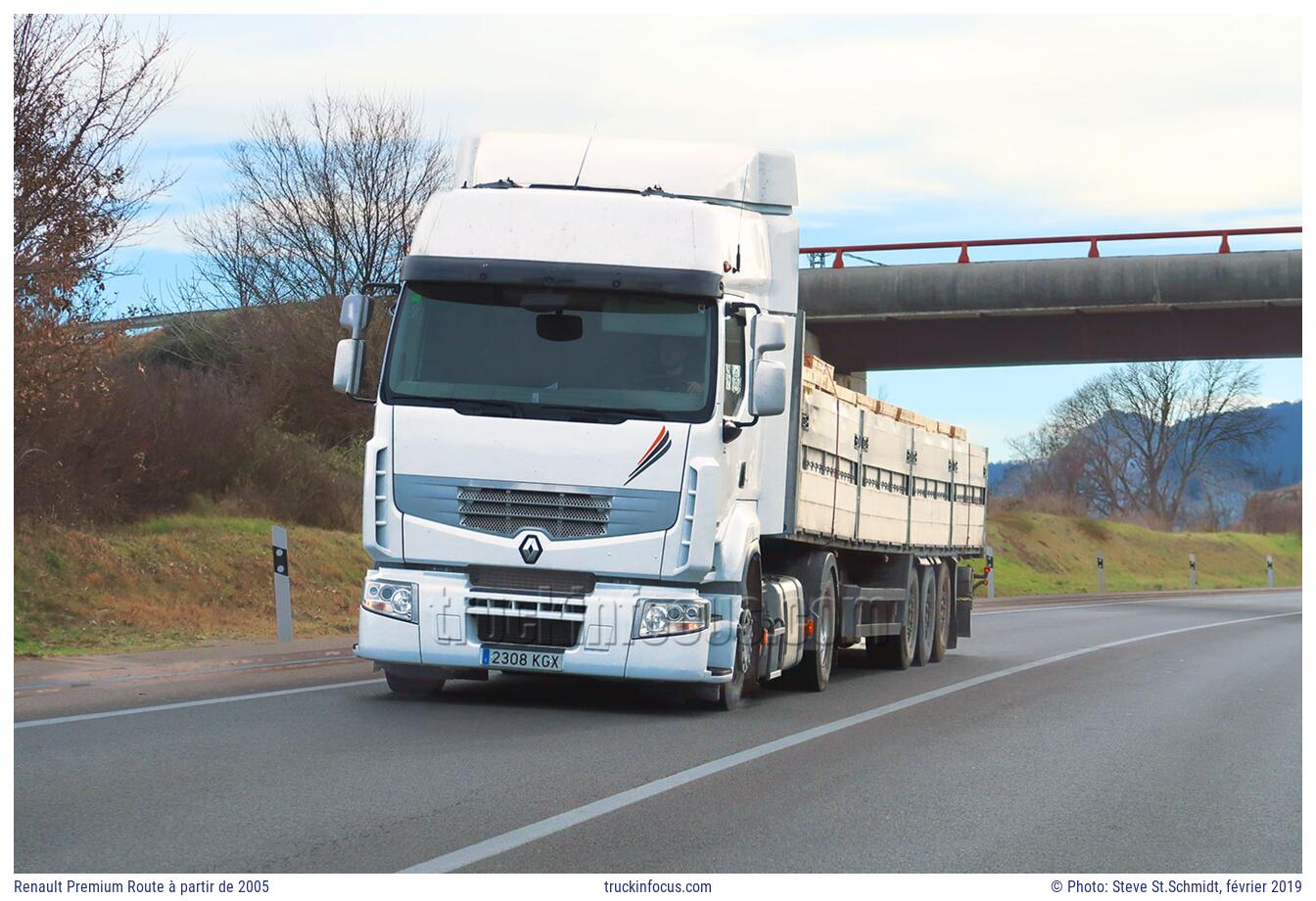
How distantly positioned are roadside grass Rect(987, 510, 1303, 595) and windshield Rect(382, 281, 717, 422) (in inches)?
1504

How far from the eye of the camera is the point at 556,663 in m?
11.7

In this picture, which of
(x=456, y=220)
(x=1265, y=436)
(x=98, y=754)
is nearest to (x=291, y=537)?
(x=456, y=220)

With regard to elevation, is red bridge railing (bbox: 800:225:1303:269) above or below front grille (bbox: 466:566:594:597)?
above

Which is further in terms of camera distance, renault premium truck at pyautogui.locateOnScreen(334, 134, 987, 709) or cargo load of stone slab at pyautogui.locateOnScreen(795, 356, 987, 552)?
cargo load of stone slab at pyautogui.locateOnScreen(795, 356, 987, 552)

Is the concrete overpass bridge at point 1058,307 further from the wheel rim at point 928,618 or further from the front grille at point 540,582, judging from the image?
the front grille at point 540,582

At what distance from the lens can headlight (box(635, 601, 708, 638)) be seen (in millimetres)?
11656

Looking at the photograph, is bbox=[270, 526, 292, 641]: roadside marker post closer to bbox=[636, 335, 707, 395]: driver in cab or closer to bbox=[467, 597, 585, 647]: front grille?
bbox=[467, 597, 585, 647]: front grille

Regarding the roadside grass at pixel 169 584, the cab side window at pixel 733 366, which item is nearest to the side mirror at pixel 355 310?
the cab side window at pixel 733 366

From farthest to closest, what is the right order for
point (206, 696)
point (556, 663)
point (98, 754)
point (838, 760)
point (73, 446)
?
point (73, 446) < point (206, 696) < point (556, 663) < point (838, 760) < point (98, 754)

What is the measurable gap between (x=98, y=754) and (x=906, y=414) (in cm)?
1092

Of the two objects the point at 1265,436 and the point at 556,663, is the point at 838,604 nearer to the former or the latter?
the point at 556,663

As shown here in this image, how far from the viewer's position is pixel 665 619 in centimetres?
1168

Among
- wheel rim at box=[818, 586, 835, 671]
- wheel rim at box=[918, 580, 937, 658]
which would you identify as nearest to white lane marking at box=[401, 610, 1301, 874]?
wheel rim at box=[818, 586, 835, 671]

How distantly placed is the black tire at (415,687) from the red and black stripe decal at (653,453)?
2.54m
